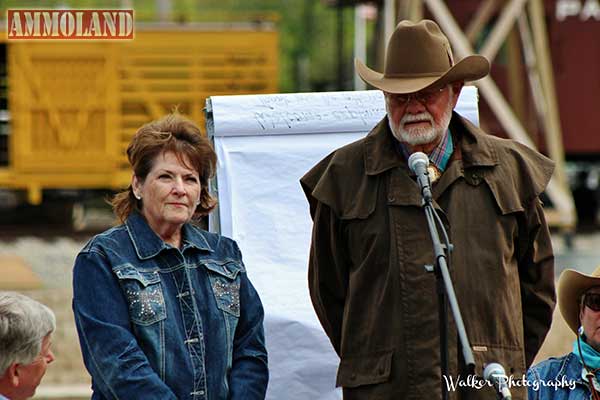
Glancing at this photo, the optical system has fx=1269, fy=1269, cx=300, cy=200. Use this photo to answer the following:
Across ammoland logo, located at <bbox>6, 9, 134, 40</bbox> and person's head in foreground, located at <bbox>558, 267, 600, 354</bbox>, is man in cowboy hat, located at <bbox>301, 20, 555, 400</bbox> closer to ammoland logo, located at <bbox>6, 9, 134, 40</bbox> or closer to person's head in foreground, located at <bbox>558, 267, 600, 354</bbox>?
person's head in foreground, located at <bbox>558, 267, 600, 354</bbox>

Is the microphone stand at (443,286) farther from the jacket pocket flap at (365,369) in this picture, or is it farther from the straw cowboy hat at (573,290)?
the straw cowboy hat at (573,290)

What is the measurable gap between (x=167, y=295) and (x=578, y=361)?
1.44 m

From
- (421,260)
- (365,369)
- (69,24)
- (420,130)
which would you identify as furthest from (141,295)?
(69,24)

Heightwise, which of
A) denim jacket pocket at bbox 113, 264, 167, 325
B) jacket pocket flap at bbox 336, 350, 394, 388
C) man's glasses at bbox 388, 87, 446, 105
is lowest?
jacket pocket flap at bbox 336, 350, 394, 388

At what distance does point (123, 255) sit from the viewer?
13.7ft

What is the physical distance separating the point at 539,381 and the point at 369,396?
623 mm

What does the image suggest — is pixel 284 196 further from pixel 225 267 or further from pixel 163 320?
pixel 163 320

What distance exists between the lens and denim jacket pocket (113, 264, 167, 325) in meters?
4.09

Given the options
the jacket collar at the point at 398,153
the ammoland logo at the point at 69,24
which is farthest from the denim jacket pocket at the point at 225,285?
→ the ammoland logo at the point at 69,24

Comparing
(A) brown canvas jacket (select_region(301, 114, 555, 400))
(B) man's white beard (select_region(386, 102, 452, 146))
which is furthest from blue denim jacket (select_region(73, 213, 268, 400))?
(B) man's white beard (select_region(386, 102, 452, 146))

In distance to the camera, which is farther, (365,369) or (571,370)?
(571,370)

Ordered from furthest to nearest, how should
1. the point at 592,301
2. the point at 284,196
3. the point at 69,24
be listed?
the point at 69,24, the point at 284,196, the point at 592,301

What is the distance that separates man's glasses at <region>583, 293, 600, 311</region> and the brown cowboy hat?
872 mm

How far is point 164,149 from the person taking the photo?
4270 millimetres
